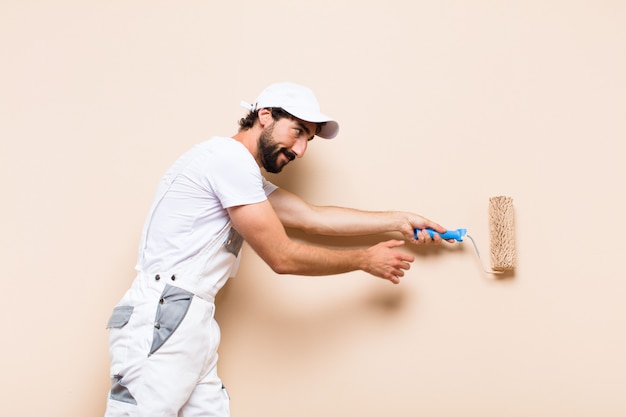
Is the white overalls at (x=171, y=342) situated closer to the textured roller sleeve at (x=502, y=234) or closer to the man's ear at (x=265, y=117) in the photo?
the man's ear at (x=265, y=117)

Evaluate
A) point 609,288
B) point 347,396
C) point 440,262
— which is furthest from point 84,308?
point 609,288

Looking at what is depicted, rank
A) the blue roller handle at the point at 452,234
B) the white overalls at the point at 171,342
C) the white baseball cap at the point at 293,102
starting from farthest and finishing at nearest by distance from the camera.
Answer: the blue roller handle at the point at 452,234
the white baseball cap at the point at 293,102
the white overalls at the point at 171,342

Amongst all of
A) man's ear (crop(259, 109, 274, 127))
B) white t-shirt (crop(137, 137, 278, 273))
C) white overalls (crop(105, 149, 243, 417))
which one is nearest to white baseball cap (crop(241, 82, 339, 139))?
man's ear (crop(259, 109, 274, 127))

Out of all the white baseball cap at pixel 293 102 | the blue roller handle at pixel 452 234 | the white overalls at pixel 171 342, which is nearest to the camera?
the white overalls at pixel 171 342

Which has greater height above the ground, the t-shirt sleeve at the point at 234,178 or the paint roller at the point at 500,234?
the t-shirt sleeve at the point at 234,178

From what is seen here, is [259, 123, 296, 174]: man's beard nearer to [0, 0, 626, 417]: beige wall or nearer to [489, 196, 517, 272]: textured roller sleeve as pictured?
[0, 0, 626, 417]: beige wall

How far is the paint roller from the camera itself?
1.65 meters

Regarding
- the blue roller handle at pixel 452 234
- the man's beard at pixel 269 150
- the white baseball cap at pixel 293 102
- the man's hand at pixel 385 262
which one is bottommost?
the man's hand at pixel 385 262

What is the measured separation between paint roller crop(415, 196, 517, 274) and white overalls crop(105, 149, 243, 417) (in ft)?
2.18

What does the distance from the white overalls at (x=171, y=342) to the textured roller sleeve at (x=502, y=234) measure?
2.62 feet

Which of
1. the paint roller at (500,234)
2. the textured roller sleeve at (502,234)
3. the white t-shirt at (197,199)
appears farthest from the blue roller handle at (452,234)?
the white t-shirt at (197,199)

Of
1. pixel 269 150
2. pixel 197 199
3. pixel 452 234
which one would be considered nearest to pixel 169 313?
pixel 197 199

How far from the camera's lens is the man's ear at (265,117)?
1.54 meters

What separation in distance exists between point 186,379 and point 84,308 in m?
0.58
